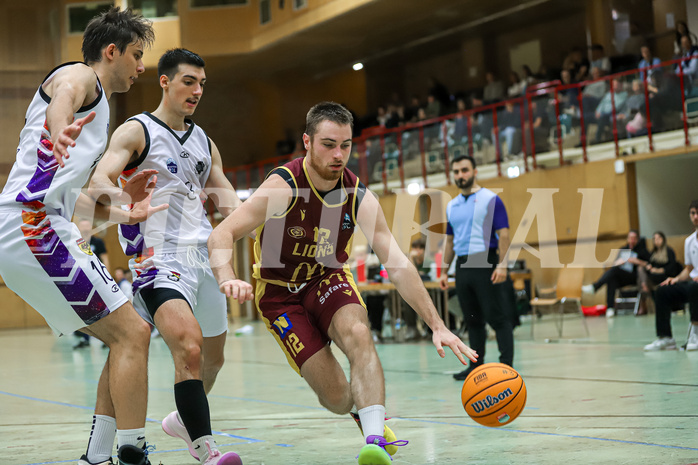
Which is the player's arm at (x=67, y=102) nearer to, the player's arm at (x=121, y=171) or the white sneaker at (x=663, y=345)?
the player's arm at (x=121, y=171)

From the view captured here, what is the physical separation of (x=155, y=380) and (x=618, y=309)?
11564 millimetres

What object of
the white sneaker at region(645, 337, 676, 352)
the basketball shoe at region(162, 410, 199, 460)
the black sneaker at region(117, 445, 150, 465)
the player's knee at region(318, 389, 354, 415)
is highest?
the player's knee at region(318, 389, 354, 415)

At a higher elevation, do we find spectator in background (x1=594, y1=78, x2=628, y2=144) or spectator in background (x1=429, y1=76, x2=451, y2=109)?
spectator in background (x1=429, y1=76, x2=451, y2=109)

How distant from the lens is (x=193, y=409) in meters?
4.45

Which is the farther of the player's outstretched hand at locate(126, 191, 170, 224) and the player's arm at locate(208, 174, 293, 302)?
the player's outstretched hand at locate(126, 191, 170, 224)

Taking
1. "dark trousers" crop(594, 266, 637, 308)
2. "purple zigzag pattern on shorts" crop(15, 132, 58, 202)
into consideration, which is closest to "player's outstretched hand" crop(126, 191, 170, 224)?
"purple zigzag pattern on shorts" crop(15, 132, 58, 202)

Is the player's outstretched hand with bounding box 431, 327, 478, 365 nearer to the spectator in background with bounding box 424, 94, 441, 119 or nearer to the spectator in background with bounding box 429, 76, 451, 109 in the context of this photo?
the spectator in background with bounding box 424, 94, 441, 119

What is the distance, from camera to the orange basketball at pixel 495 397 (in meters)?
4.82

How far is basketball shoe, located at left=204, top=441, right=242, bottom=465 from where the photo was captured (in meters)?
4.21

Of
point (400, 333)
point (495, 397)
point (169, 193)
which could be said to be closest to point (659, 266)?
point (400, 333)

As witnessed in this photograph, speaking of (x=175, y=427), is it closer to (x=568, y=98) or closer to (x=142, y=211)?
(x=142, y=211)

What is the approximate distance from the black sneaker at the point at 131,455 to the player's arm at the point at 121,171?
132 centimetres

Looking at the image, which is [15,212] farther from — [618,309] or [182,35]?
[182,35]

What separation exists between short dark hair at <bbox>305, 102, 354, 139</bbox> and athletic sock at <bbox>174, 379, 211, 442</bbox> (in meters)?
1.60
